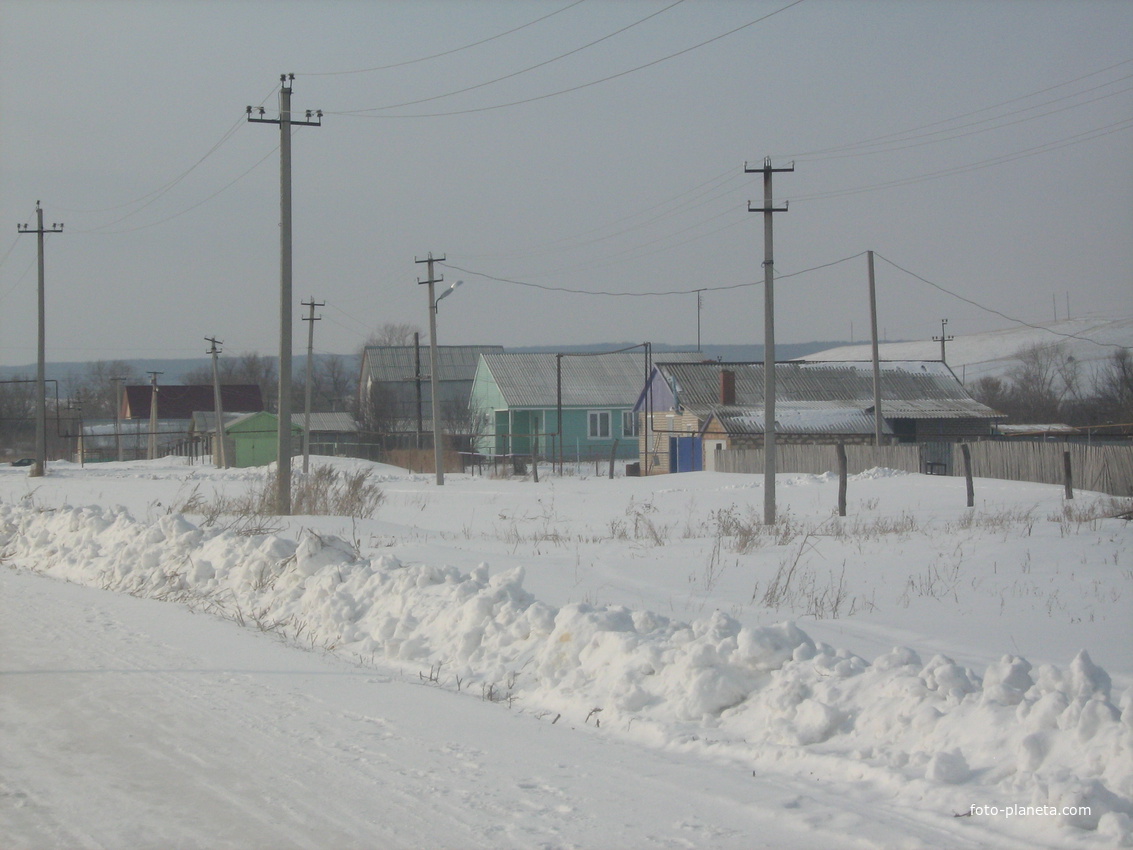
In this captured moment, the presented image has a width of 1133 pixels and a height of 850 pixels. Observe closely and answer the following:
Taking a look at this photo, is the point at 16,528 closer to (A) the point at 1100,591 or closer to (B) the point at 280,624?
(B) the point at 280,624

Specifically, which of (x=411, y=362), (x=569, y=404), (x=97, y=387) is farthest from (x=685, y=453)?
(x=97, y=387)

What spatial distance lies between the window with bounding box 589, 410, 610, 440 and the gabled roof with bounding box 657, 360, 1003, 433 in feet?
40.9

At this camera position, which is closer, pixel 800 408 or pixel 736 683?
pixel 736 683

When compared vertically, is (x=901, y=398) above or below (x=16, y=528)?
above

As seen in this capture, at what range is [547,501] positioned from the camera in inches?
1199

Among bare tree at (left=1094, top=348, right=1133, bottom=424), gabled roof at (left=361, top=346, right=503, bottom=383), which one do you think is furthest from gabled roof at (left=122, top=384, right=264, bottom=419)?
bare tree at (left=1094, top=348, right=1133, bottom=424)

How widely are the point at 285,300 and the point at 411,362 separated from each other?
225ft

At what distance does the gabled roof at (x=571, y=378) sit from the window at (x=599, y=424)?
1.77 feet

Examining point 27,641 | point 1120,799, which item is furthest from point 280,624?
point 1120,799

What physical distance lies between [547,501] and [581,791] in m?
25.3

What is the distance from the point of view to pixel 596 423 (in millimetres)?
66375

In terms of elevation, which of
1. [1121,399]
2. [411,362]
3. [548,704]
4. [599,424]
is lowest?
[548,704]

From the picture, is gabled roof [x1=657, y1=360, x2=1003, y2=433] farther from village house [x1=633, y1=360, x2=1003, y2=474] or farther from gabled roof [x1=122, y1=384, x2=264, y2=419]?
gabled roof [x1=122, y1=384, x2=264, y2=419]

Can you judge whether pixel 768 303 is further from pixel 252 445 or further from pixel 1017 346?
pixel 1017 346
